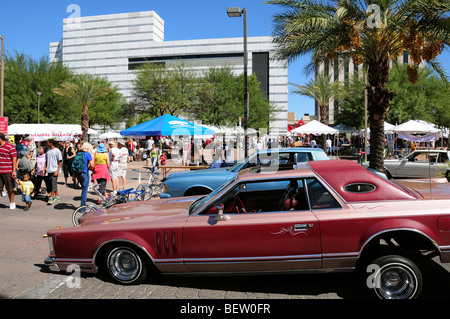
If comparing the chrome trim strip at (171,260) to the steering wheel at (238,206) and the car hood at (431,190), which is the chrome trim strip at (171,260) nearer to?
the steering wheel at (238,206)

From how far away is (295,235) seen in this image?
3.81m

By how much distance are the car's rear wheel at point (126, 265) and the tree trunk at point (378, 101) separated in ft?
30.8

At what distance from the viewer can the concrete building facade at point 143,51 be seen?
79438 mm

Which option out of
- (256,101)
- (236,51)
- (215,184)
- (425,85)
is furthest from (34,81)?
(236,51)

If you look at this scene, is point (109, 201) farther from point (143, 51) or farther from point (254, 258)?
point (143, 51)

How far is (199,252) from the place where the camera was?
3.96 meters

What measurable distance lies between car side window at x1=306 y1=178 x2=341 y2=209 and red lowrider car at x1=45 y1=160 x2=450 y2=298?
0.4 inches

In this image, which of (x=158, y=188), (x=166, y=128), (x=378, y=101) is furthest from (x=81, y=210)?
(x=378, y=101)

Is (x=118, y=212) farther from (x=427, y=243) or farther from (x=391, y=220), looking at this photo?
(x=427, y=243)

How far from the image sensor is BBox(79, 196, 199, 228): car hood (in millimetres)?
4190

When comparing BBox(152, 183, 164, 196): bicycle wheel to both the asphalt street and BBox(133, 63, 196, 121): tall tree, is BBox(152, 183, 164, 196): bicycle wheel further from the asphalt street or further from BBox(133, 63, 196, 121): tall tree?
BBox(133, 63, 196, 121): tall tree

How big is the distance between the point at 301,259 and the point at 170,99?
34.8m
